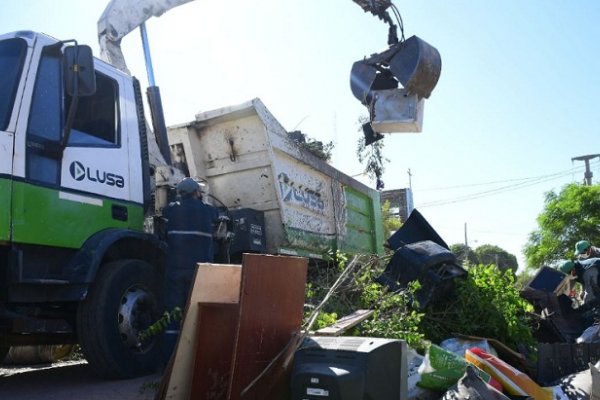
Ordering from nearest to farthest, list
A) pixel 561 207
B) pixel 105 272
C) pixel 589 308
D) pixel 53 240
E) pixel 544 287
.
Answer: pixel 53 240 → pixel 105 272 → pixel 589 308 → pixel 544 287 → pixel 561 207

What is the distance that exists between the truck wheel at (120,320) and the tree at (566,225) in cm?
1557

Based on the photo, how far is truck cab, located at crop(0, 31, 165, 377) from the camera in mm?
3502

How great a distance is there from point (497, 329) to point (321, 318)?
1.57 metres

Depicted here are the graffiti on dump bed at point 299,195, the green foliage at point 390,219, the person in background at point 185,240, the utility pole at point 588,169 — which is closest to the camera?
the person in background at point 185,240

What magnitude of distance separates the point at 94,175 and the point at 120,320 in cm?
101

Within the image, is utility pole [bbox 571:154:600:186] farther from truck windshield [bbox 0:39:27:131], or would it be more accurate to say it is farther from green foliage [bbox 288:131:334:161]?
truck windshield [bbox 0:39:27:131]

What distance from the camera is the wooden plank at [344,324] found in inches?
134

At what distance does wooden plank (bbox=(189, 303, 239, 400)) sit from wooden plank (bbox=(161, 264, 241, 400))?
0.12 feet

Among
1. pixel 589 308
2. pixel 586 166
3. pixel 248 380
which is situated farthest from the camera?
pixel 586 166

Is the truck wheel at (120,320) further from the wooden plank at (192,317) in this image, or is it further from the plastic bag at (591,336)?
the plastic bag at (591,336)

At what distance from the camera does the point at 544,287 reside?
24.1 feet

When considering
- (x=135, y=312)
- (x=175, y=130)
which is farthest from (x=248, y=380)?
(x=175, y=130)

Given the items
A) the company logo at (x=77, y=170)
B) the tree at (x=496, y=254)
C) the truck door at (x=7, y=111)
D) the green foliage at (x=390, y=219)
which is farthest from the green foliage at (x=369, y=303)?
the tree at (x=496, y=254)

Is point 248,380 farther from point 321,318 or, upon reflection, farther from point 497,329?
point 497,329
